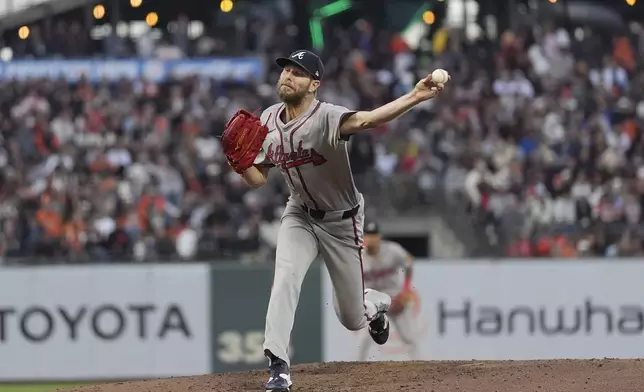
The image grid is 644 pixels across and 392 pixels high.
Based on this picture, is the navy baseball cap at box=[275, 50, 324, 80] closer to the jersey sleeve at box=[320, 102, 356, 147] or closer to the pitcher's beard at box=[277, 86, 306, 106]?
the pitcher's beard at box=[277, 86, 306, 106]

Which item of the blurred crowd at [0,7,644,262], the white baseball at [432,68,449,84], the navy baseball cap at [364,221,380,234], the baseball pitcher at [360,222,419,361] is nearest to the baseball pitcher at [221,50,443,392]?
the white baseball at [432,68,449,84]

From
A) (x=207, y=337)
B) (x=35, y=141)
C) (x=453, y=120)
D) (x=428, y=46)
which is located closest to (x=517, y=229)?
(x=453, y=120)

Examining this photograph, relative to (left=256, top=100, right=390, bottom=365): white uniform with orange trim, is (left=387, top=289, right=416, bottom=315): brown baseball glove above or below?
below

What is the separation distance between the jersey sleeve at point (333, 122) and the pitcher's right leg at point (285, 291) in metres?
0.73

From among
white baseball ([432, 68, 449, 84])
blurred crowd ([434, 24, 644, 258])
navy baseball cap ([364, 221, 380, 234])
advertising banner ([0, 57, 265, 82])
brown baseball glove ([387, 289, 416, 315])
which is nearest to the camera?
white baseball ([432, 68, 449, 84])

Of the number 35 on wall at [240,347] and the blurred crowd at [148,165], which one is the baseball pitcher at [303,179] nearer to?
the number 35 on wall at [240,347]

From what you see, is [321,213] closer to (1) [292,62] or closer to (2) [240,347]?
(1) [292,62]

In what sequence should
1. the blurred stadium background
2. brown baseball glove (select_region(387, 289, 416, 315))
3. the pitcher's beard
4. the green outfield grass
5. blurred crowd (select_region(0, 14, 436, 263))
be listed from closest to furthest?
the pitcher's beard < brown baseball glove (select_region(387, 289, 416, 315)) < the green outfield grass < the blurred stadium background < blurred crowd (select_region(0, 14, 436, 263))

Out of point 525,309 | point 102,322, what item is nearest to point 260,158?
point 102,322

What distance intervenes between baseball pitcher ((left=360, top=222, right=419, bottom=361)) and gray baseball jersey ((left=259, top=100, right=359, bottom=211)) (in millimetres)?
4530

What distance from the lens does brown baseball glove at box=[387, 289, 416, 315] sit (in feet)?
42.1

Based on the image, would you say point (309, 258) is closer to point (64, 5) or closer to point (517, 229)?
point (517, 229)

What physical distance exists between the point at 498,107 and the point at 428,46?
8.10 feet

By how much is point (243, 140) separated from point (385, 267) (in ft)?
17.9
